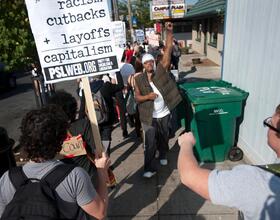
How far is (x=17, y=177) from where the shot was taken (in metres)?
1.68

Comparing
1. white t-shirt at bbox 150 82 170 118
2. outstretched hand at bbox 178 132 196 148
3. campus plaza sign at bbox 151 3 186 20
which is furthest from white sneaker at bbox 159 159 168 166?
campus plaza sign at bbox 151 3 186 20

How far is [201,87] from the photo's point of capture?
4820 mm

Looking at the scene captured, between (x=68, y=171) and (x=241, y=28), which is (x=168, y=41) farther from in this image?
(x=68, y=171)

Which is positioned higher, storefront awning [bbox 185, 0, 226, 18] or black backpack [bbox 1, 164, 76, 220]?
storefront awning [bbox 185, 0, 226, 18]

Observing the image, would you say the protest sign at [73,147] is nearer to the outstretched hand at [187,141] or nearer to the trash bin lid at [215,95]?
the outstretched hand at [187,141]

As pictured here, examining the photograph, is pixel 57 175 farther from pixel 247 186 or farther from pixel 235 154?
pixel 235 154

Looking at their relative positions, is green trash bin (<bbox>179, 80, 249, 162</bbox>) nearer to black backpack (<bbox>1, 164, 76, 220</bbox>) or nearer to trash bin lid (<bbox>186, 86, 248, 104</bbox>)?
trash bin lid (<bbox>186, 86, 248, 104</bbox>)

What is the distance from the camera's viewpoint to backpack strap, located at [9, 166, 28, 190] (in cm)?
165

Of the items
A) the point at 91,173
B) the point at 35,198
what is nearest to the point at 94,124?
the point at 91,173

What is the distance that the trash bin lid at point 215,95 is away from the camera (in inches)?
160

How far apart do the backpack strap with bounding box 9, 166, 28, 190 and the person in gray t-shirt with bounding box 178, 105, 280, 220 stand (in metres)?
A: 0.96

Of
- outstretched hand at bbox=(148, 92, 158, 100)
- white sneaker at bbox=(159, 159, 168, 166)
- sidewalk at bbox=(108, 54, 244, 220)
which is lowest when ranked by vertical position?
sidewalk at bbox=(108, 54, 244, 220)

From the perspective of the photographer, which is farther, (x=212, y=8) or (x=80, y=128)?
(x=212, y=8)

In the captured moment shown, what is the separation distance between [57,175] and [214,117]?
3.02 m
